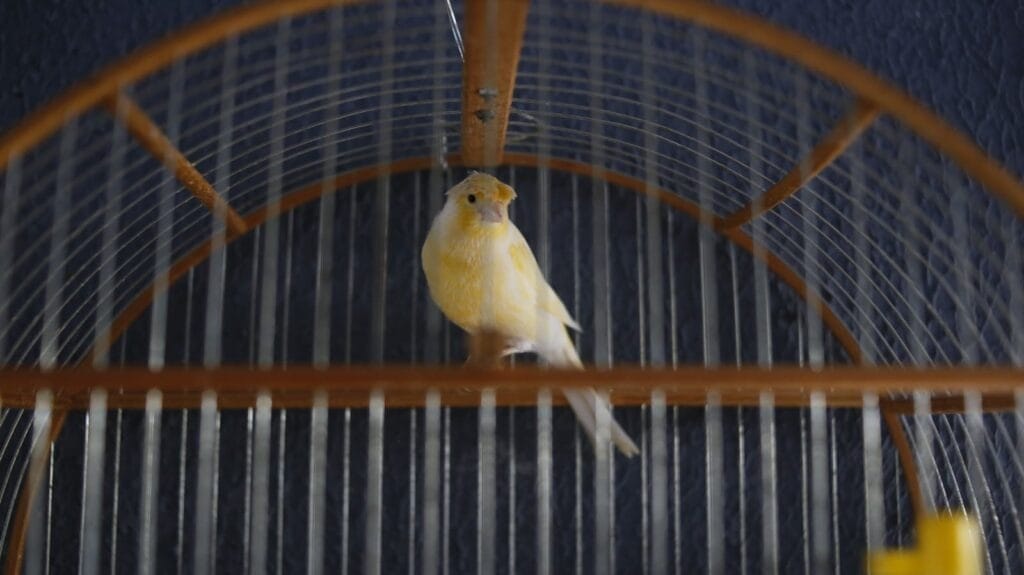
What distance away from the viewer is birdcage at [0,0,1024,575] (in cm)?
167

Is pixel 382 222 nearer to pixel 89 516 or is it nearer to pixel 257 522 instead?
pixel 257 522

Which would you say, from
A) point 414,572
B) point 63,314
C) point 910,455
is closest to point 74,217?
point 63,314

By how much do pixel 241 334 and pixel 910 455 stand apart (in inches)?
45.8

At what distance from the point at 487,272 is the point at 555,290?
1.18ft

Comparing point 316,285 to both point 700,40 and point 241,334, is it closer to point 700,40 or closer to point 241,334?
point 241,334

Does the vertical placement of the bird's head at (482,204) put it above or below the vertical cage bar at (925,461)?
above

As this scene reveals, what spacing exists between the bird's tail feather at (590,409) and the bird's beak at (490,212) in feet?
0.77

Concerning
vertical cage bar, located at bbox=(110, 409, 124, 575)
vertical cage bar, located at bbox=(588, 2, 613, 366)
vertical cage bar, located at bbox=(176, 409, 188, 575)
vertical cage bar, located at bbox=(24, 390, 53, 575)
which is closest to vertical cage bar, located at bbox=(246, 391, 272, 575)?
vertical cage bar, located at bbox=(176, 409, 188, 575)

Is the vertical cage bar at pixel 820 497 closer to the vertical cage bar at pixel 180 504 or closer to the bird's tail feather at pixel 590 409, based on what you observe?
the bird's tail feather at pixel 590 409

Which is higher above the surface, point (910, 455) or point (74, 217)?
point (74, 217)

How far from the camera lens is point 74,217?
1695mm

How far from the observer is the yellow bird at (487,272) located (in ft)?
4.71

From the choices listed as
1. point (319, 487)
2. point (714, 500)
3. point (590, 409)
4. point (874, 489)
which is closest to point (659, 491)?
point (714, 500)

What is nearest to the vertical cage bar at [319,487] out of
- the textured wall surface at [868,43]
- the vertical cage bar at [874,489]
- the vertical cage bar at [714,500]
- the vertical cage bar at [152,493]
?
the vertical cage bar at [152,493]
